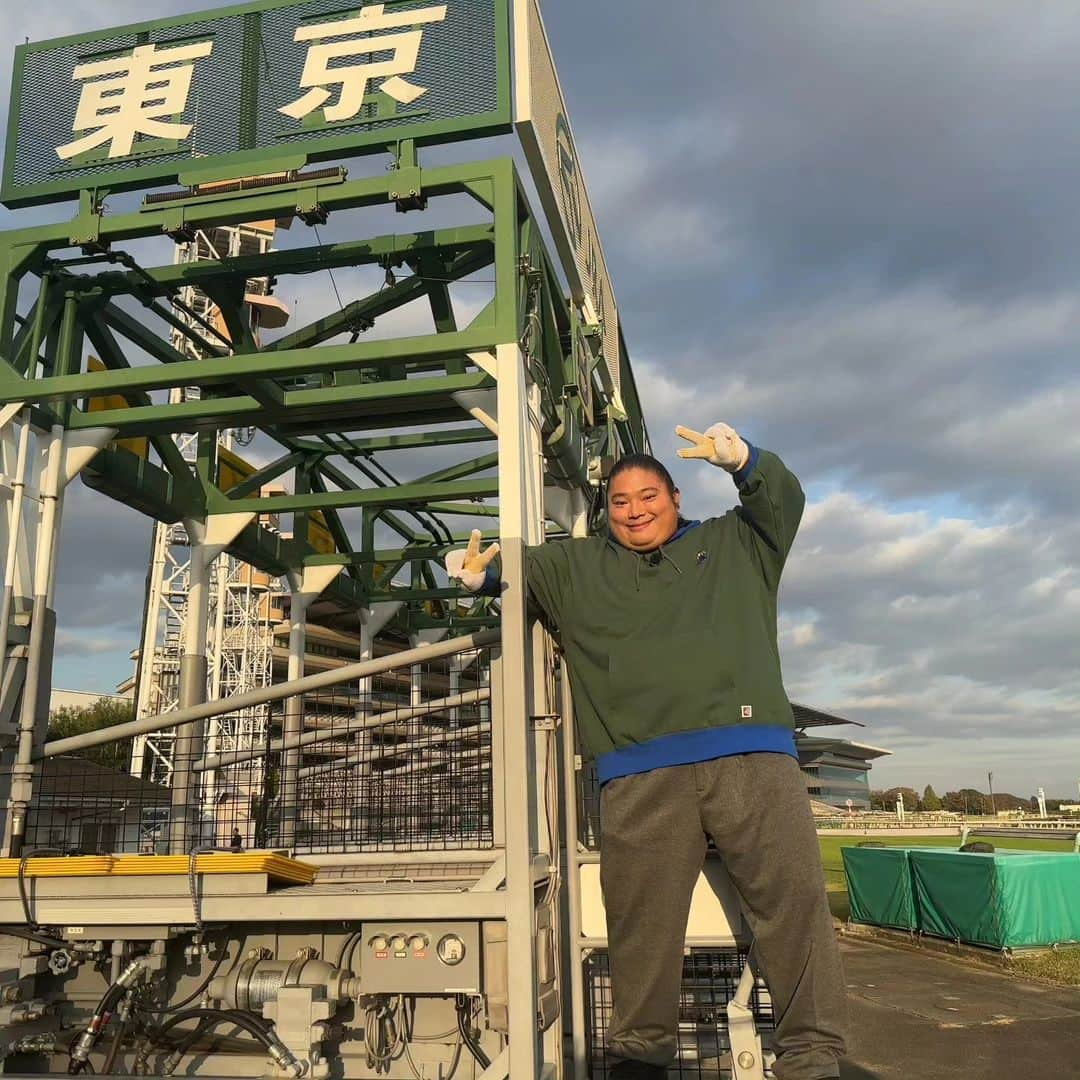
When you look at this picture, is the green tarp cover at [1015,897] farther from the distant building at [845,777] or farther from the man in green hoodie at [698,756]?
the distant building at [845,777]

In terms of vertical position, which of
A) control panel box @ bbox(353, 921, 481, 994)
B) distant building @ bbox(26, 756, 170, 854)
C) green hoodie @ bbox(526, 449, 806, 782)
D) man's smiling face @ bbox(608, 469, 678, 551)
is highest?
man's smiling face @ bbox(608, 469, 678, 551)

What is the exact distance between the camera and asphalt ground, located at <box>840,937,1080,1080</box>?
7012 mm

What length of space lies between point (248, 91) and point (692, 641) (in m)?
4.25

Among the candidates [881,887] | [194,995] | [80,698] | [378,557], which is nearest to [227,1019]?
[194,995]

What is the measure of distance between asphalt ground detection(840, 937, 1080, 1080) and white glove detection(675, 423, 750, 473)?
3.99 metres

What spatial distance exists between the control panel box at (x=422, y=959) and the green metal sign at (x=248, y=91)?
3862mm

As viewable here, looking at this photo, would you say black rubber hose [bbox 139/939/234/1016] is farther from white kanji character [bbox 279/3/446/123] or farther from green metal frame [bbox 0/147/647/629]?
white kanji character [bbox 279/3/446/123]

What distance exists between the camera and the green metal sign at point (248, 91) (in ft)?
16.6

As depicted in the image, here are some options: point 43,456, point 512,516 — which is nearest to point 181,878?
point 512,516

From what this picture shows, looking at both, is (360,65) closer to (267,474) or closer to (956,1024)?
(267,474)

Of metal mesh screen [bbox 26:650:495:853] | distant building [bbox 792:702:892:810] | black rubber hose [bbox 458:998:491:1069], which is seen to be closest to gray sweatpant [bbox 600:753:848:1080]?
black rubber hose [bbox 458:998:491:1069]

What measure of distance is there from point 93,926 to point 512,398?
2.96 metres

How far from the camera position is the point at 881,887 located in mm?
14211

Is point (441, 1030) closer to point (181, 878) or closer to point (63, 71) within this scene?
point (181, 878)
